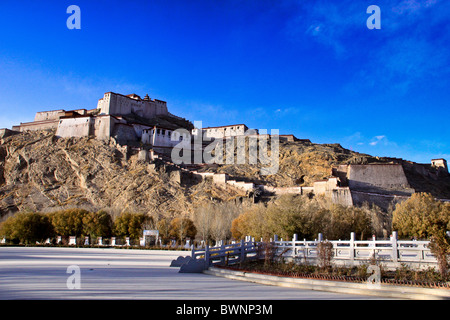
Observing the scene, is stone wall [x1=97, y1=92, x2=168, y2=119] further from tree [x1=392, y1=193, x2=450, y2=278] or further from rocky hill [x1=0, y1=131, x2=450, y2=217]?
tree [x1=392, y1=193, x2=450, y2=278]

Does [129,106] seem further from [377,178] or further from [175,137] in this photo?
[377,178]

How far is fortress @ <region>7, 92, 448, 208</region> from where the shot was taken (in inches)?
1847

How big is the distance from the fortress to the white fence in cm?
3034

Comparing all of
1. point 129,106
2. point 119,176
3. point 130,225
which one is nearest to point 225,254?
point 130,225

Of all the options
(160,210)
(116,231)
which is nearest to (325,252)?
(116,231)

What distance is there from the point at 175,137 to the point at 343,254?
5523 centimetres

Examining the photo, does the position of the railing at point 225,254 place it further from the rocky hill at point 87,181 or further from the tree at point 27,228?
the rocky hill at point 87,181

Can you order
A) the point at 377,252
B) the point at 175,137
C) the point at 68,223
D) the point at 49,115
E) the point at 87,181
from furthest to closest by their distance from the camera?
the point at 49,115, the point at 175,137, the point at 87,181, the point at 68,223, the point at 377,252

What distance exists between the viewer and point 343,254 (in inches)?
596

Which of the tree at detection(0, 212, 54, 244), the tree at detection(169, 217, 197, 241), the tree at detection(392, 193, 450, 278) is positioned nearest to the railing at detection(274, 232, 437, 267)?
the tree at detection(392, 193, 450, 278)

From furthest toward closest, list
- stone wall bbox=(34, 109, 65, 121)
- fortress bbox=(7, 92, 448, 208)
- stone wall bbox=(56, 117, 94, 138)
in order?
stone wall bbox=(34, 109, 65, 121), stone wall bbox=(56, 117, 94, 138), fortress bbox=(7, 92, 448, 208)

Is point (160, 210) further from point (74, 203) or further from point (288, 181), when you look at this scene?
point (288, 181)

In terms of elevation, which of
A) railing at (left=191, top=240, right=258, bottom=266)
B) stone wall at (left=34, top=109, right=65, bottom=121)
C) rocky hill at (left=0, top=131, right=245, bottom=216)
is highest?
stone wall at (left=34, top=109, right=65, bottom=121)
